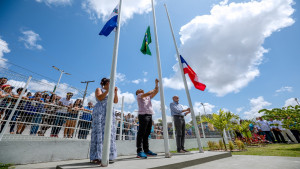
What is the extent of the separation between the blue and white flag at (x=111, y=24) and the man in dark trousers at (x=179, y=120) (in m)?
3.62

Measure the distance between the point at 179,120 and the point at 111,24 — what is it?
4157 mm

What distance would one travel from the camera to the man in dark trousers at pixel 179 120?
482cm

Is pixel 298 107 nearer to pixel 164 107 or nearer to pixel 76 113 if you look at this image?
pixel 164 107

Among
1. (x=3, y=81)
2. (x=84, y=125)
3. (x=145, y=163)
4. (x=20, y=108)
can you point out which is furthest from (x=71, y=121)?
(x=145, y=163)

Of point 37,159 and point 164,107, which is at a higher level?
point 164,107

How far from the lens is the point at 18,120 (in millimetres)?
3717

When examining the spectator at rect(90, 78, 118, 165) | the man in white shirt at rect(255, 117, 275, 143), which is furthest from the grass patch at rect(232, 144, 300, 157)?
the spectator at rect(90, 78, 118, 165)

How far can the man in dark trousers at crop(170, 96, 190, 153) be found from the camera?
482 centimetres

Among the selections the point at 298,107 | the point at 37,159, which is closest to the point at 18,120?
the point at 37,159

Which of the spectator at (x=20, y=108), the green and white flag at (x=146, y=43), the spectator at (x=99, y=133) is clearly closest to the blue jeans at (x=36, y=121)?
the spectator at (x=20, y=108)

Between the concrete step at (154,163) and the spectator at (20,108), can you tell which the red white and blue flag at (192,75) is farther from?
the spectator at (20,108)

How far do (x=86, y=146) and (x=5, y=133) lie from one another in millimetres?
2093

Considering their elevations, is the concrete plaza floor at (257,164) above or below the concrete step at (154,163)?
below

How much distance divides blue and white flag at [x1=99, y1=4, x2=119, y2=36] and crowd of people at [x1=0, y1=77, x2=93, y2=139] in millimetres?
2889
